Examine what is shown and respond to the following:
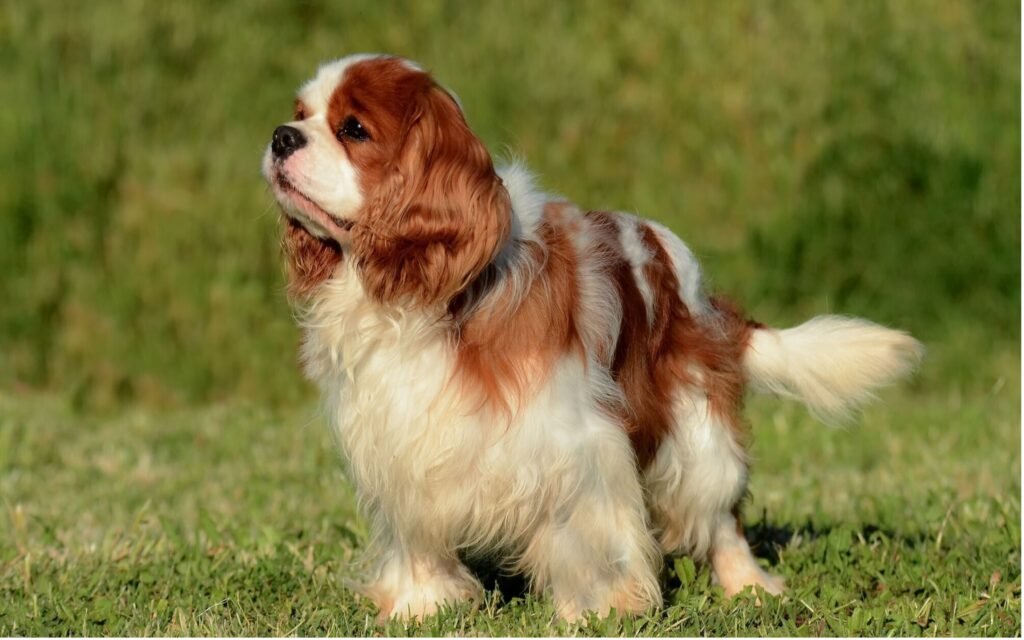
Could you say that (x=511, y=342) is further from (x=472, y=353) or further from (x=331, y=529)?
(x=331, y=529)

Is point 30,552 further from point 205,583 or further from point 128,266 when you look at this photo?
point 128,266

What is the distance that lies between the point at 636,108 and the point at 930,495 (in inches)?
177

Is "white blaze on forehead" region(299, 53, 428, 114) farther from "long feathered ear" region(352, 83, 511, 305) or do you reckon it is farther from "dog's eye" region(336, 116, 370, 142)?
"long feathered ear" region(352, 83, 511, 305)

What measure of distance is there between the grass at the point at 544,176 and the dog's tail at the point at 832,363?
2.76m

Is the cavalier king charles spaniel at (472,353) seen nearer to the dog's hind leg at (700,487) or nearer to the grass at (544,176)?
the dog's hind leg at (700,487)

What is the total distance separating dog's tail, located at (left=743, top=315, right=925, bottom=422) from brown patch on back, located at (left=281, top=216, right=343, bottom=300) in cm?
144

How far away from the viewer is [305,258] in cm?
438

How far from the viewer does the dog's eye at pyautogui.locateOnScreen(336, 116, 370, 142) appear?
412 cm

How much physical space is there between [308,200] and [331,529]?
2.07 m

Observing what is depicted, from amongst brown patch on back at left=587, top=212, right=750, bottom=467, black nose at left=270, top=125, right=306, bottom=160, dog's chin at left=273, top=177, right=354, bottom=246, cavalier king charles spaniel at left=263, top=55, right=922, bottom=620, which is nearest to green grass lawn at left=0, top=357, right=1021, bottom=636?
cavalier king charles spaniel at left=263, top=55, right=922, bottom=620

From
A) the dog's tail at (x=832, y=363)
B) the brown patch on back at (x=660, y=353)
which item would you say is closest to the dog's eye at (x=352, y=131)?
the brown patch on back at (x=660, y=353)

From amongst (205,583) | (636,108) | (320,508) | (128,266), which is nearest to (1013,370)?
(636,108)

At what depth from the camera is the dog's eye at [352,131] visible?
4117 mm

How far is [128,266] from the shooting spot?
31.7 feet
